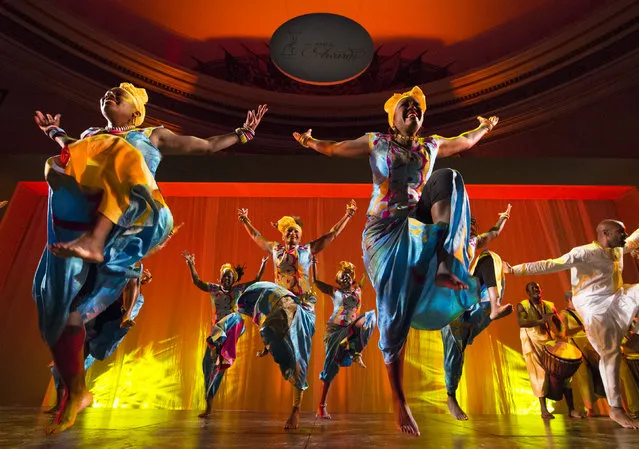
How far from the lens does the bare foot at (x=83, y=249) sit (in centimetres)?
179

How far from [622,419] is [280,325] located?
2.23m

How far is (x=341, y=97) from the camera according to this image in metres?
9.55

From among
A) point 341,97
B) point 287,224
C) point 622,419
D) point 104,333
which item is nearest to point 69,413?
point 104,333

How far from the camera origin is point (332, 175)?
22.0 ft

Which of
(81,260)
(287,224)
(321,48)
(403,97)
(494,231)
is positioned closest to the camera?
(81,260)

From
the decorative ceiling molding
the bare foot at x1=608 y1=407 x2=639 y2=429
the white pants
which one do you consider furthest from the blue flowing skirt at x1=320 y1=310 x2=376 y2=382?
the decorative ceiling molding

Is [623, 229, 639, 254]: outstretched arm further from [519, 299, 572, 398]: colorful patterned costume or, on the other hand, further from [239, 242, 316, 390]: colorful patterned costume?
[239, 242, 316, 390]: colorful patterned costume

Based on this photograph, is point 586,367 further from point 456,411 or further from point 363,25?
point 363,25

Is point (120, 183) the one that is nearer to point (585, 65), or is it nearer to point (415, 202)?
point (415, 202)

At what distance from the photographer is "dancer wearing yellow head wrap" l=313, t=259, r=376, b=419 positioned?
4848 millimetres

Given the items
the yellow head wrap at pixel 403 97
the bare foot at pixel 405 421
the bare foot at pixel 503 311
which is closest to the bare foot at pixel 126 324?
the bare foot at pixel 405 421

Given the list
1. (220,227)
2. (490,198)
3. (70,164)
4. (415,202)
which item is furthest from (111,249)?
(490,198)

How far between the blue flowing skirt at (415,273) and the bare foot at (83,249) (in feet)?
4.10

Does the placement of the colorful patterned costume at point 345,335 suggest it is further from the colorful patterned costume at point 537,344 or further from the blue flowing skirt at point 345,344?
the colorful patterned costume at point 537,344
